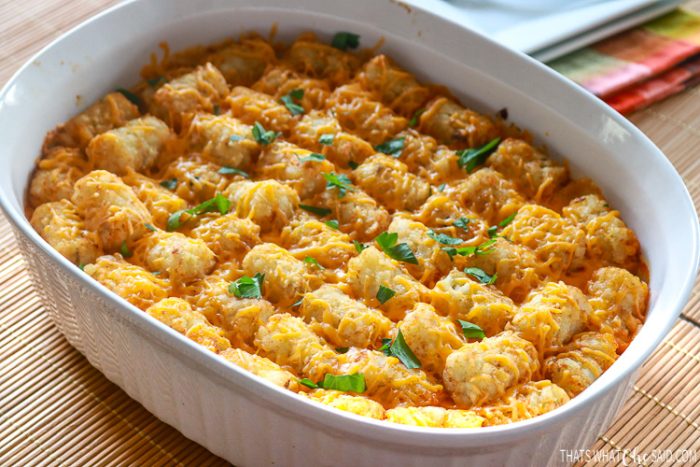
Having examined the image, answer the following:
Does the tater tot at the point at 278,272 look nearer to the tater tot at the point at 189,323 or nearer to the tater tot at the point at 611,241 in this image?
the tater tot at the point at 189,323

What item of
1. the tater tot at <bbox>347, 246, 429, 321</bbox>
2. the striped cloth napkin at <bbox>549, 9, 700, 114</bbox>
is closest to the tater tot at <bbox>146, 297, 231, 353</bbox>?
the tater tot at <bbox>347, 246, 429, 321</bbox>

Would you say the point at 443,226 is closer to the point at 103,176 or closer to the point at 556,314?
the point at 556,314

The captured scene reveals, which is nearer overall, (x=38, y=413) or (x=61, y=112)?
(x=38, y=413)

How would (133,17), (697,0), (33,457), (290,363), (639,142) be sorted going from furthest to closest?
(697,0)
(133,17)
(639,142)
(33,457)
(290,363)

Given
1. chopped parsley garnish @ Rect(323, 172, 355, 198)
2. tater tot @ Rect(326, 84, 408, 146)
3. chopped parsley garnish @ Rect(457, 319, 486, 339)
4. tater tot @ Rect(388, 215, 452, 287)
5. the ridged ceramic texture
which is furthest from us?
tater tot @ Rect(326, 84, 408, 146)

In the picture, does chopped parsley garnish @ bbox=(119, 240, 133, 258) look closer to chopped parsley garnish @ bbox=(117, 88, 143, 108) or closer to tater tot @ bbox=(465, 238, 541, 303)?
chopped parsley garnish @ bbox=(117, 88, 143, 108)

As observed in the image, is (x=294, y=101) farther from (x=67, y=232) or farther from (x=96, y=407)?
(x=96, y=407)

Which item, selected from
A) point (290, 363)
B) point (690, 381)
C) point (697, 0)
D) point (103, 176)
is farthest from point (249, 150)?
point (697, 0)
